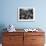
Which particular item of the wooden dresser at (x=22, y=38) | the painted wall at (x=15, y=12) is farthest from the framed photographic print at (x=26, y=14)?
the wooden dresser at (x=22, y=38)

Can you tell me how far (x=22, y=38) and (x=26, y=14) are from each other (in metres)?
0.89

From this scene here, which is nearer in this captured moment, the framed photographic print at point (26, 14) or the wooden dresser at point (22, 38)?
the wooden dresser at point (22, 38)

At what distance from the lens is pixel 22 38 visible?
357cm

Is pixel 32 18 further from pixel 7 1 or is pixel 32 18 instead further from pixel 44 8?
pixel 7 1

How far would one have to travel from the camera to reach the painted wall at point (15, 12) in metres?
4.04

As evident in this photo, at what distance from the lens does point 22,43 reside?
3.58 meters

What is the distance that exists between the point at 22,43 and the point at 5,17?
41.8 inches

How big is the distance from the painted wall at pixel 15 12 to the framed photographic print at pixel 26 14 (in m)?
0.10

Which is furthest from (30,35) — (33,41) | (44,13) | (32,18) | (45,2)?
(45,2)

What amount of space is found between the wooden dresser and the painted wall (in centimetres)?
57

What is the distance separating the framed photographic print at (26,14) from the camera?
13.3 ft

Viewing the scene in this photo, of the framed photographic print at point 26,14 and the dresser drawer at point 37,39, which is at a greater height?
the framed photographic print at point 26,14

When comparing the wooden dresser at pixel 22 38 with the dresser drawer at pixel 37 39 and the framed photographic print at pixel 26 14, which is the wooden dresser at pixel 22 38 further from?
the framed photographic print at pixel 26 14

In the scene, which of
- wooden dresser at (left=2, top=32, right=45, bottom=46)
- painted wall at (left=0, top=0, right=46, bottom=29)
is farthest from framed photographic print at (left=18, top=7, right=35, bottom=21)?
wooden dresser at (left=2, top=32, right=45, bottom=46)
